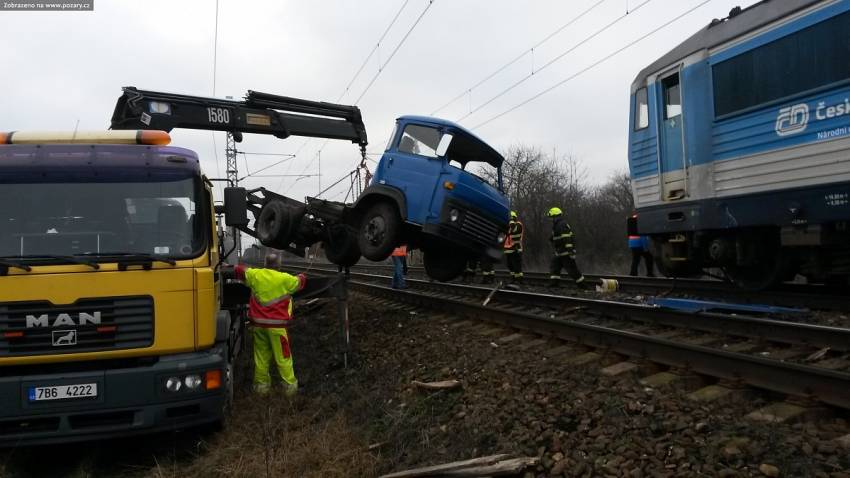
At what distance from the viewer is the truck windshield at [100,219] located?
4227mm

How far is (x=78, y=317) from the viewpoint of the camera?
13.5 ft

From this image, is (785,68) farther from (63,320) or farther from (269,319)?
(63,320)

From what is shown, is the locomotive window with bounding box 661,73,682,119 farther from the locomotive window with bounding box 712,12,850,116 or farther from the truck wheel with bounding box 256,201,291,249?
the truck wheel with bounding box 256,201,291,249

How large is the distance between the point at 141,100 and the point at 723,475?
8711mm

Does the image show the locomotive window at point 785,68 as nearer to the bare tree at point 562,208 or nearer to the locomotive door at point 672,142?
the locomotive door at point 672,142

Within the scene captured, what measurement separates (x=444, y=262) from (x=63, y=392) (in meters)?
6.84

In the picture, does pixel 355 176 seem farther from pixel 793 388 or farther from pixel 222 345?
pixel 793 388

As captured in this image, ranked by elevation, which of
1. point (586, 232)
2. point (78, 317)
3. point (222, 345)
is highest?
point (586, 232)

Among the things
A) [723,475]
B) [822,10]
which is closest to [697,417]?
[723,475]

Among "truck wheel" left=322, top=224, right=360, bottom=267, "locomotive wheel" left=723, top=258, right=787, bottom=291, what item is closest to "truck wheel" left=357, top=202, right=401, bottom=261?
"truck wheel" left=322, top=224, right=360, bottom=267

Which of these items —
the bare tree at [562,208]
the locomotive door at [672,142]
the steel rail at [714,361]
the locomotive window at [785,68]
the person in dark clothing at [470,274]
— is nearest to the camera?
the steel rail at [714,361]

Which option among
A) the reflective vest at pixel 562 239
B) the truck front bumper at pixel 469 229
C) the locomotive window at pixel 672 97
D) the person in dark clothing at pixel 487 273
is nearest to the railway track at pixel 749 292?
the reflective vest at pixel 562 239

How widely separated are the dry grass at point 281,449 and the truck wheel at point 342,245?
447cm

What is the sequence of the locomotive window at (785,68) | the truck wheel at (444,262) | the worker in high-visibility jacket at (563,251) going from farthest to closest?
the worker in high-visibility jacket at (563,251)
the truck wheel at (444,262)
the locomotive window at (785,68)
